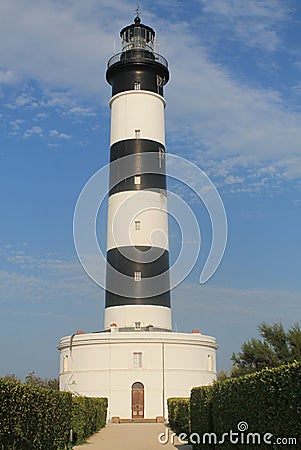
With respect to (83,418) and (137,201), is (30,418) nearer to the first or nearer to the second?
Result: (83,418)

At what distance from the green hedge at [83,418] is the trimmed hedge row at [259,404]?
4.42m

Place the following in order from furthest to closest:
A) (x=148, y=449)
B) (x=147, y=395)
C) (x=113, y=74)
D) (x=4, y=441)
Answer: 1. (x=113, y=74)
2. (x=147, y=395)
3. (x=148, y=449)
4. (x=4, y=441)

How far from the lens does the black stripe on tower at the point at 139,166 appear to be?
2733 centimetres

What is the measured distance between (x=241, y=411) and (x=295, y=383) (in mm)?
2693

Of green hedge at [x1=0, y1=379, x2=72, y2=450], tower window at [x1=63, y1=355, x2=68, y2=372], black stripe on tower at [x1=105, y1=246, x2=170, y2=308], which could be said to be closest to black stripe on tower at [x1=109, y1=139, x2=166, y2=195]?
black stripe on tower at [x1=105, y1=246, x2=170, y2=308]

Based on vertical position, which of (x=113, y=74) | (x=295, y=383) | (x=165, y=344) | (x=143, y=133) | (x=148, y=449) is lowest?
(x=148, y=449)

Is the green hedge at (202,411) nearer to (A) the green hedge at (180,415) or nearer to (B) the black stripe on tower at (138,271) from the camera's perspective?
(A) the green hedge at (180,415)

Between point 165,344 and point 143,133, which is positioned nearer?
point 165,344

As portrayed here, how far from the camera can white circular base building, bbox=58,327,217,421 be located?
24500 millimetres

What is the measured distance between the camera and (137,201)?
1064 inches

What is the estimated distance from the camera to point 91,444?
52.5ft

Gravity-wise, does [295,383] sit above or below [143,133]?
below

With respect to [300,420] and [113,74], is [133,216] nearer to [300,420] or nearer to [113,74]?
[113,74]

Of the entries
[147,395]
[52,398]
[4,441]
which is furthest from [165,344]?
[4,441]
